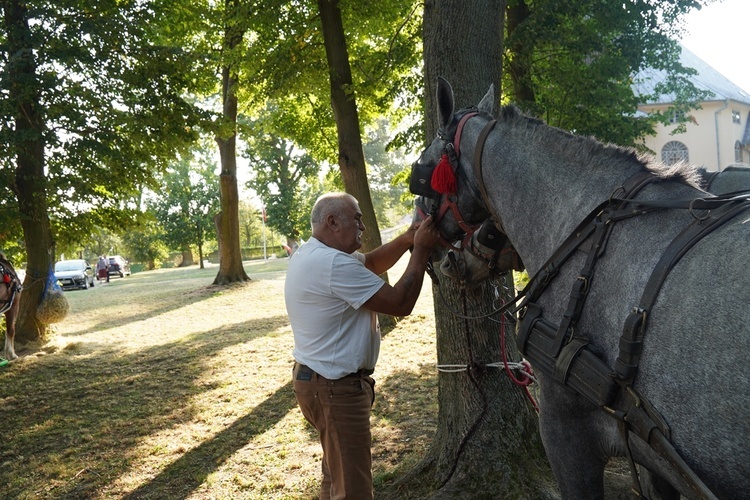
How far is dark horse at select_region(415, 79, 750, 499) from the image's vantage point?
5.74ft

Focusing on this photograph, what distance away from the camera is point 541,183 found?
2631 millimetres

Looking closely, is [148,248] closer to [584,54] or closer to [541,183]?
[584,54]

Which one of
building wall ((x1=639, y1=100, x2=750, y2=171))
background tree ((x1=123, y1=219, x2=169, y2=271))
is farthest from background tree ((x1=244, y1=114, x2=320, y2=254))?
building wall ((x1=639, y1=100, x2=750, y2=171))

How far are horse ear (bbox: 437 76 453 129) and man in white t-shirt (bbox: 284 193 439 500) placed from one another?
0.55 m

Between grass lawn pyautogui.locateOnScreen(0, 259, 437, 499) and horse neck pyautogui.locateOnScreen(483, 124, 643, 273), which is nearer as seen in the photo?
horse neck pyautogui.locateOnScreen(483, 124, 643, 273)

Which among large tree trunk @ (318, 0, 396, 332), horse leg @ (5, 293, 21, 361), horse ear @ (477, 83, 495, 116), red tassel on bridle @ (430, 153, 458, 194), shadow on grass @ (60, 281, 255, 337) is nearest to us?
red tassel on bridle @ (430, 153, 458, 194)

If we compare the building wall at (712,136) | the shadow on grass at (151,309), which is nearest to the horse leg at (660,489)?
the shadow on grass at (151,309)

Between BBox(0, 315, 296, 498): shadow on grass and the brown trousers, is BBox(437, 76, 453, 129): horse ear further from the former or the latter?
BBox(0, 315, 296, 498): shadow on grass

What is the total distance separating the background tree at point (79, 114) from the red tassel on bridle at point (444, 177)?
29.4ft

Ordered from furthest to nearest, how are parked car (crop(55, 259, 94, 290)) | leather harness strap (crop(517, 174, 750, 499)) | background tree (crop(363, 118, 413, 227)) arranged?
background tree (crop(363, 118, 413, 227)) < parked car (crop(55, 259, 94, 290)) < leather harness strap (crop(517, 174, 750, 499))

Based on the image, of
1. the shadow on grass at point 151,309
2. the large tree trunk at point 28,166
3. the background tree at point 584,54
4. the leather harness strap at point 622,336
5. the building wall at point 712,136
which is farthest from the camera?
the building wall at point 712,136

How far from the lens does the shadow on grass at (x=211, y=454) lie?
5.18 metres

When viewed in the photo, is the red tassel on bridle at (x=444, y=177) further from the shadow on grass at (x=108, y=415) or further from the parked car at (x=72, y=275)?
the parked car at (x=72, y=275)

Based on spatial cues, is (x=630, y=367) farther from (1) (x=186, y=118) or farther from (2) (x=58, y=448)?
(1) (x=186, y=118)
